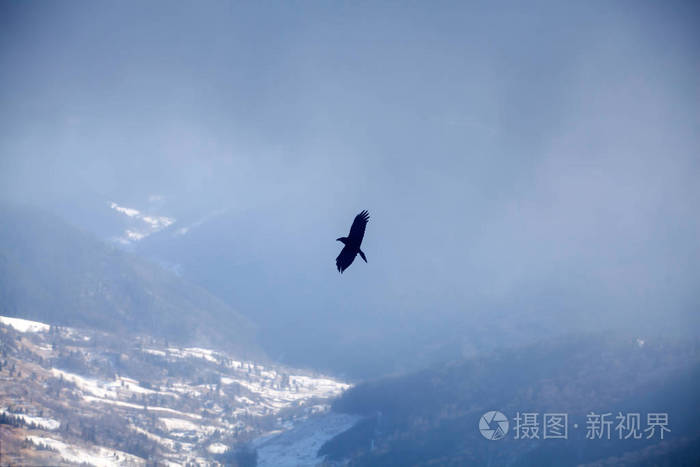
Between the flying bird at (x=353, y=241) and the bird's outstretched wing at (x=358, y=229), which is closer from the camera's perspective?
the bird's outstretched wing at (x=358, y=229)

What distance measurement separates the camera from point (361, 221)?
69.3 meters

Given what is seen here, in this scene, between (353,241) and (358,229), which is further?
(353,241)

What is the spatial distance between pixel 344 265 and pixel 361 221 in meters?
4.54

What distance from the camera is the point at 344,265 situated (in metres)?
69.9

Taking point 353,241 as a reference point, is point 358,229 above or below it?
above

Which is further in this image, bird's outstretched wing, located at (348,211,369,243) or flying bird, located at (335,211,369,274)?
flying bird, located at (335,211,369,274)
